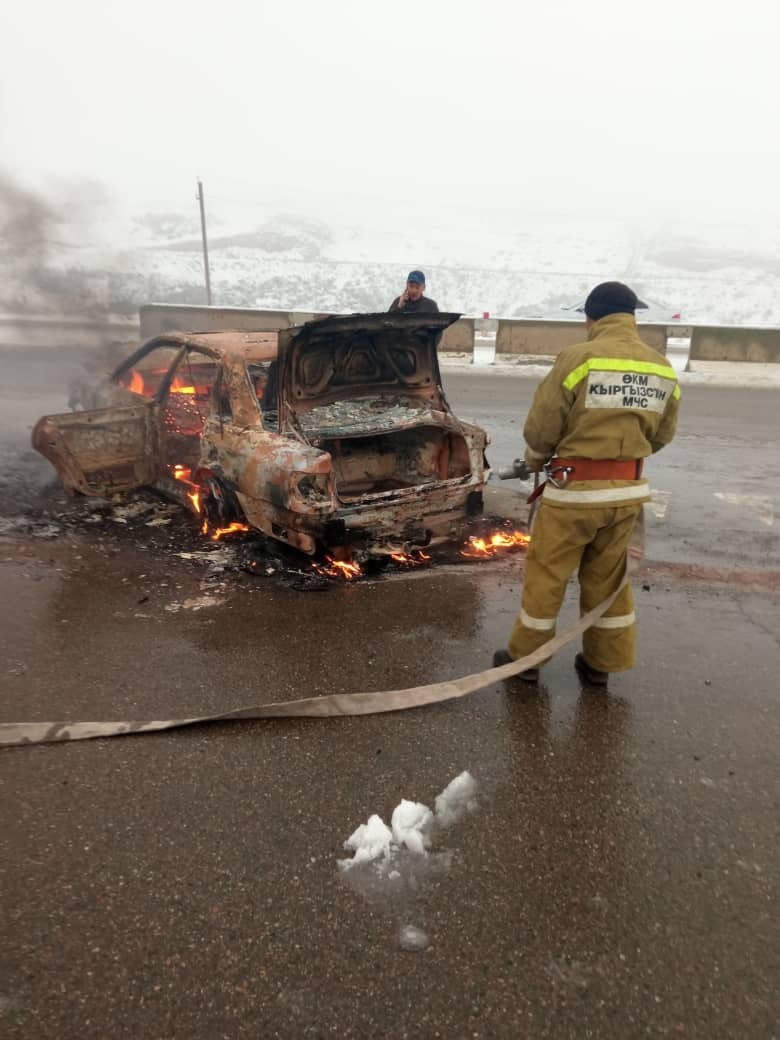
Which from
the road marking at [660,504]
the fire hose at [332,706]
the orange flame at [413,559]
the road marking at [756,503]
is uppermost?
the fire hose at [332,706]

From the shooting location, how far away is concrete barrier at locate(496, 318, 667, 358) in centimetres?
1647

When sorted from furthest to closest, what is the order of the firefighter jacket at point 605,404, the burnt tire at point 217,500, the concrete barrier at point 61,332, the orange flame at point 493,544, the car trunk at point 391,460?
the concrete barrier at point 61,332, the car trunk at point 391,460, the orange flame at point 493,544, the burnt tire at point 217,500, the firefighter jacket at point 605,404

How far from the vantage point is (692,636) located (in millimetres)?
4027

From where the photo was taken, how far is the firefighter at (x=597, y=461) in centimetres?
308

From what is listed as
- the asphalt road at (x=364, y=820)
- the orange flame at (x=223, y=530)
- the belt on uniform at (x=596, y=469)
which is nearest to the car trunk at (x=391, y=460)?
the orange flame at (x=223, y=530)

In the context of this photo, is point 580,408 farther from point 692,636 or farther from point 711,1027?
point 711,1027

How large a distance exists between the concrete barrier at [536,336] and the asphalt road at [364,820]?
12965 millimetres

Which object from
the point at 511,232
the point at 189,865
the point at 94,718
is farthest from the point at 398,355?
the point at 511,232

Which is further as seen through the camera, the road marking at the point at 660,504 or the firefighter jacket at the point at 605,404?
the road marking at the point at 660,504

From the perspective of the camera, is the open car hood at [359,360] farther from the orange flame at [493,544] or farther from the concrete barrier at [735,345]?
the concrete barrier at [735,345]

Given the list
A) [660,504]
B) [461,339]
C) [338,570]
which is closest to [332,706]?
[338,570]

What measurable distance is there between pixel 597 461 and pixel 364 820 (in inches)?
69.2

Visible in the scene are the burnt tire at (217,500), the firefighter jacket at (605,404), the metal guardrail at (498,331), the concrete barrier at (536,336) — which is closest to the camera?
the firefighter jacket at (605,404)

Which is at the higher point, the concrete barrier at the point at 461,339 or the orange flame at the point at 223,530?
the concrete barrier at the point at 461,339
